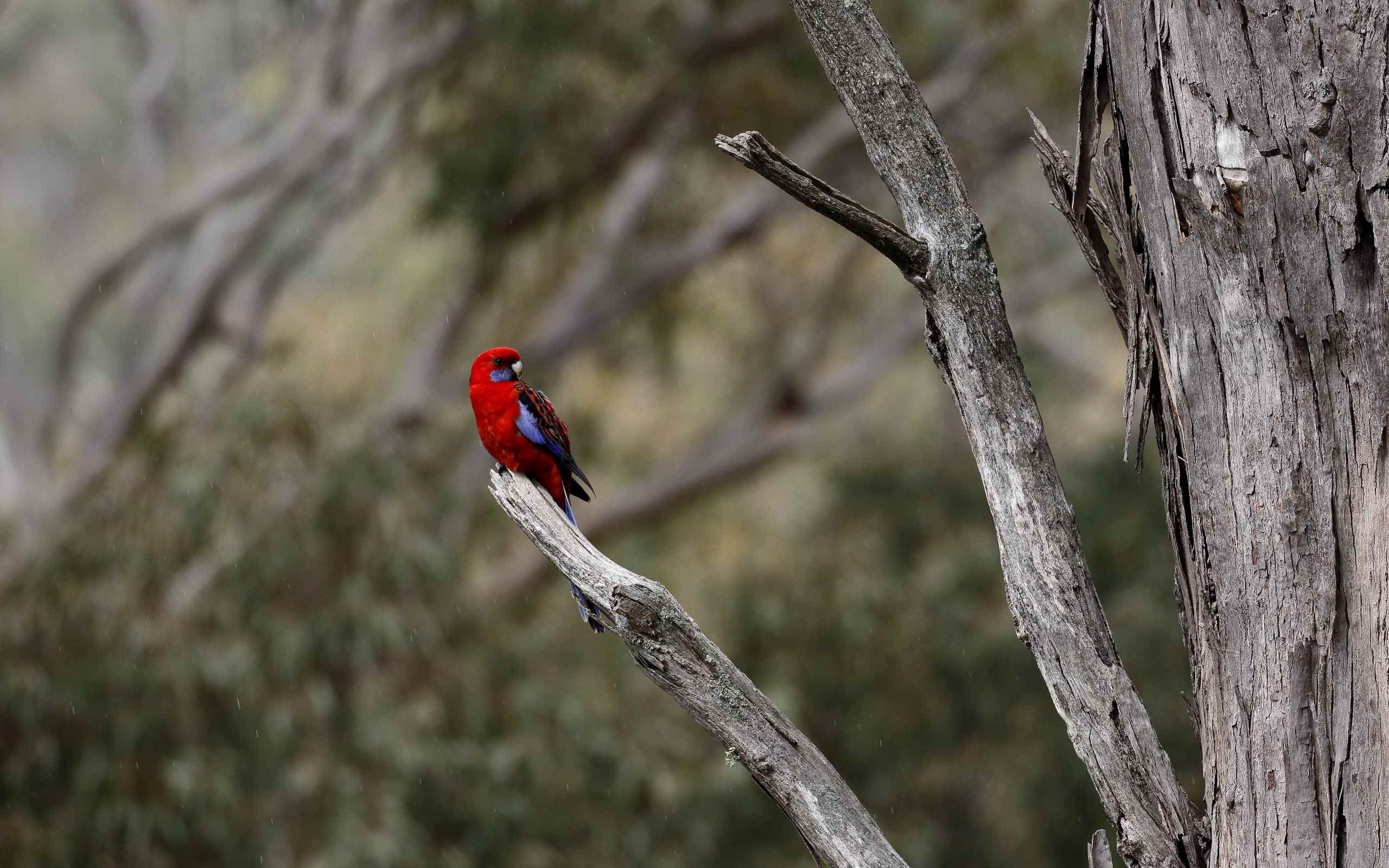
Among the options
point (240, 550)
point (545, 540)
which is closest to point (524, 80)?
point (240, 550)

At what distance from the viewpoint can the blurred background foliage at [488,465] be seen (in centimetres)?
596

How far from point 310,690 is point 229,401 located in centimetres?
136

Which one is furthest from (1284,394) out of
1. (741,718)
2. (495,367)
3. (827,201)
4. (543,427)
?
(495,367)

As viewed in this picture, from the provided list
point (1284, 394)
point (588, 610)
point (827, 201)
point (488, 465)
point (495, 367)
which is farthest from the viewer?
point (488, 465)

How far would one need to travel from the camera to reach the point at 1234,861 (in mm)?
1830

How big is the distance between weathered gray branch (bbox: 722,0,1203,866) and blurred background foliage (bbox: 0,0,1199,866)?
4.41m

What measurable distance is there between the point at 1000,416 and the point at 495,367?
190cm

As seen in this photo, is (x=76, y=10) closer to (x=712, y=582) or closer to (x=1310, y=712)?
(x=712, y=582)

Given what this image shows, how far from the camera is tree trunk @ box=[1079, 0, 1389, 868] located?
5.74 ft

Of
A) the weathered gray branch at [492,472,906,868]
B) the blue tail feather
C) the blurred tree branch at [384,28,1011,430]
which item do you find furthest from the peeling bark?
the blurred tree branch at [384,28,1011,430]

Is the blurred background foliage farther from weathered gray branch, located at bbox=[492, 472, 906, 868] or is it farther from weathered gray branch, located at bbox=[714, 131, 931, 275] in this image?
weathered gray branch, located at bbox=[714, 131, 931, 275]

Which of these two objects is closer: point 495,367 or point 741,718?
point 741,718

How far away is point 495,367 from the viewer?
11.9 ft

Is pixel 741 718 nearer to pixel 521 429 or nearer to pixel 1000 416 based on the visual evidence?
pixel 1000 416
